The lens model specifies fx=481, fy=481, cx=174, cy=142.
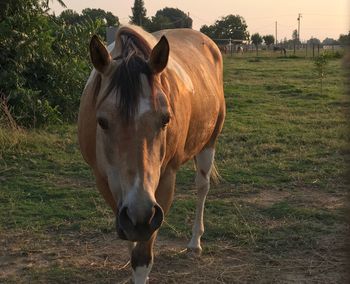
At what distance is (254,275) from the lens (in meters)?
3.44

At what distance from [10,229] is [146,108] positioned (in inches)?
97.0

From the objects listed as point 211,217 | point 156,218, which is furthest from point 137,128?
point 211,217

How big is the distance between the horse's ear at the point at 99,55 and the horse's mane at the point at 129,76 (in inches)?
3.6

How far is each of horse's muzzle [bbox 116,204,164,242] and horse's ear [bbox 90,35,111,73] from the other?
82 centimetres

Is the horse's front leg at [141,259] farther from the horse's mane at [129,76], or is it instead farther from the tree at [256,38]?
the tree at [256,38]

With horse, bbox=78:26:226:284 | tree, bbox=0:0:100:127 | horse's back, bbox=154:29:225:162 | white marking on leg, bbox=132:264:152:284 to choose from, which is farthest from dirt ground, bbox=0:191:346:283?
tree, bbox=0:0:100:127

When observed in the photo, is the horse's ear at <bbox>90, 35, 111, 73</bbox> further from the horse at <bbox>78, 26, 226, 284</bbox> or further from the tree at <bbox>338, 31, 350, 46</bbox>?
the tree at <bbox>338, 31, 350, 46</bbox>

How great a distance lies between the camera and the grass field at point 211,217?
3.50 m

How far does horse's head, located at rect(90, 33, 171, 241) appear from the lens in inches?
85.5

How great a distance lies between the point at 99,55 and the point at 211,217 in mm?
2408

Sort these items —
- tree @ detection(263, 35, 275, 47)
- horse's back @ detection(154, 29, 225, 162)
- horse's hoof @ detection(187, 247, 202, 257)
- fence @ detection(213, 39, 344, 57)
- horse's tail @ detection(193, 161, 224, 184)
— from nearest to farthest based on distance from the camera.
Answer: horse's back @ detection(154, 29, 225, 162), horse's hoof @ detection(187, 247, 202, 257), horse's tail @ detection(193, 161, 224, 184), fence @ detection(213, 39, 344, 57), tree @ detection(263, 35, 275, 47)

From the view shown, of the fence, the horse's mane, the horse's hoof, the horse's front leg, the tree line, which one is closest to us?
the horse's mane

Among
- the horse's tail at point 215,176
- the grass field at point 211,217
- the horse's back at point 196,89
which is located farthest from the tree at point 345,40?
the horse's tail at point 215,176

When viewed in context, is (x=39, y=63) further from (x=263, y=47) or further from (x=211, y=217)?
(x=263, y=47)
